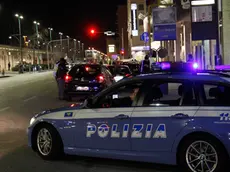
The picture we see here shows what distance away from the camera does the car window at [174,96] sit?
596 cm

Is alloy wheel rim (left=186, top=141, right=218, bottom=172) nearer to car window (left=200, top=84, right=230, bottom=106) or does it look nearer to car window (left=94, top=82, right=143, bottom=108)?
car window (left=200, top=84, right=230, bottom=106)

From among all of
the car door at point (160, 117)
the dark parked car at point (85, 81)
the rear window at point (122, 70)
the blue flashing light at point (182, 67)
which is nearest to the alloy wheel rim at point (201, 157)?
the car door at point (160, 117)

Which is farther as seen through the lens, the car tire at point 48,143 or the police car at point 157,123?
the car tire at point 48,143

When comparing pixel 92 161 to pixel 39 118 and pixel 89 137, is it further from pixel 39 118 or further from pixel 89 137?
pixel 39 118

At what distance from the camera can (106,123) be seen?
20.8 feet

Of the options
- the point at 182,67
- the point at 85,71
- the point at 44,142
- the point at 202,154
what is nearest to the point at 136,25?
the point at 85,71

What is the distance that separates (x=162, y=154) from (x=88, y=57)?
7171cm

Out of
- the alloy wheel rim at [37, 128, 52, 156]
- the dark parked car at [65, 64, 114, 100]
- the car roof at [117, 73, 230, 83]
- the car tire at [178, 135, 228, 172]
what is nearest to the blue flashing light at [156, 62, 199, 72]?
the car roof at [117, 73, 230, 83]

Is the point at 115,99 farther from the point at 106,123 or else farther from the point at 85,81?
the point at 85,81

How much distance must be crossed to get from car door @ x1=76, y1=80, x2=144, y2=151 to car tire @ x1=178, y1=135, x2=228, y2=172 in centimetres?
87

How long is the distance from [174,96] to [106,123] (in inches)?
44.5

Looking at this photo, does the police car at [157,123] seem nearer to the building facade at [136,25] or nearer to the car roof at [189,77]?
the car roof at [189,77]

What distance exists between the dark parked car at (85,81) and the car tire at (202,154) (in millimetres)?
10874

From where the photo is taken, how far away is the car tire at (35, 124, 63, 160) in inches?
274
